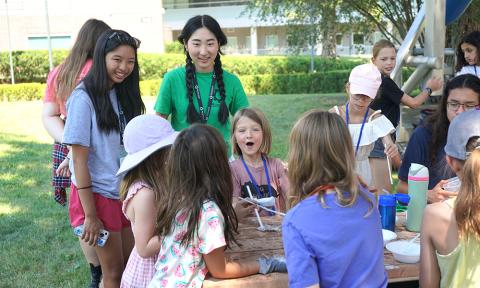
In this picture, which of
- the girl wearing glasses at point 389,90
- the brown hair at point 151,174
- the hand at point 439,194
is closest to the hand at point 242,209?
the brown hair at point 151,174

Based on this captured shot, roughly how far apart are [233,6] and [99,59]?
42477 mm

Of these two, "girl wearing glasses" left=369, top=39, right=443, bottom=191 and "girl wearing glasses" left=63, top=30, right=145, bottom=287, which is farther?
"girl wearing glasses" left=369, top=39, right=443, bottom=191

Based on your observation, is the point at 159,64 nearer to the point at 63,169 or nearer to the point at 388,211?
the point at 63,169

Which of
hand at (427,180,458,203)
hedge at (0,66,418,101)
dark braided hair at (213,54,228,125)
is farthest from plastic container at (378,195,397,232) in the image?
hedge at (0,66,418,101)

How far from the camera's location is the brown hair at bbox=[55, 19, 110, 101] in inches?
119

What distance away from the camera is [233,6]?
43.6 m

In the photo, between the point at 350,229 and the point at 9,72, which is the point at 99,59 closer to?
the point at 350,229

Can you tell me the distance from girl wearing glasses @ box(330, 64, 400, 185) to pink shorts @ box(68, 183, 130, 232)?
4.87 ft

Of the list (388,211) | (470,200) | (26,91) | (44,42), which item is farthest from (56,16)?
(470,200)

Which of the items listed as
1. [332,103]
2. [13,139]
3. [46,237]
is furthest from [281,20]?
[46,237]

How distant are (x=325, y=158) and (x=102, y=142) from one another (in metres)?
A: 1.35

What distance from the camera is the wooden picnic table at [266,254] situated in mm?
2002

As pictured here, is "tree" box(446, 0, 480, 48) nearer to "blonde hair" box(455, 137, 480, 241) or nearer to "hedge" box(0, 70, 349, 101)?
"hedge" box(0, 70, 349, 101)

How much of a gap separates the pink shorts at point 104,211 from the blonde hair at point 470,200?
5.70 feet
